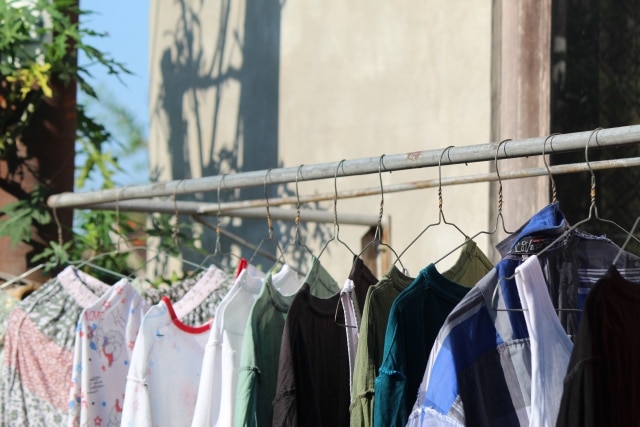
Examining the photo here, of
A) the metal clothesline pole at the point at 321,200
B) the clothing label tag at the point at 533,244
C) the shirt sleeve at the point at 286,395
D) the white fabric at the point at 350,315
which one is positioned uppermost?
the metal clothesline pole at the point at 321,200

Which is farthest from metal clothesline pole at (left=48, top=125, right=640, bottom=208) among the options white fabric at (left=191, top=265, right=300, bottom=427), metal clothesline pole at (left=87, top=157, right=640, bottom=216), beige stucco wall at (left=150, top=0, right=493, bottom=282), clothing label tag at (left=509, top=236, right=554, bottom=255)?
beige stucco wall at (left=150, top=0, right=493, bottom=282)

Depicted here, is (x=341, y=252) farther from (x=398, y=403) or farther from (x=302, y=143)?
(x=398, y=403)

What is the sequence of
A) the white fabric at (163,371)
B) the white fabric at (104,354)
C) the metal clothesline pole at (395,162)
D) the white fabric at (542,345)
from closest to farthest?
the white fabric at (542,345) < the metal clothesline pole at (395,162) < the white fabric at (163,371) < the white fabric at (104,354)

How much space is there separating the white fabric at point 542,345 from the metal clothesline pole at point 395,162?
0.85 ft

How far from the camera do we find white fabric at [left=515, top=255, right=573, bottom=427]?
1.91 metres

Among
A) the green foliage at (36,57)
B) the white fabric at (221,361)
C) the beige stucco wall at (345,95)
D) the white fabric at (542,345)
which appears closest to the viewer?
the white fabric at (542,345)

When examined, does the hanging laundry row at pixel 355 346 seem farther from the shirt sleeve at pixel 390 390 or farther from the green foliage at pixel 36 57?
the green foliage at pixel 36 57

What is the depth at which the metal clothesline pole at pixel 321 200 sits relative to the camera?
2.31m

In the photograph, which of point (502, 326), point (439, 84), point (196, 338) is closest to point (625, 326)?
point (502, 326)

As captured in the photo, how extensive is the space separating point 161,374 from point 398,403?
76 cm

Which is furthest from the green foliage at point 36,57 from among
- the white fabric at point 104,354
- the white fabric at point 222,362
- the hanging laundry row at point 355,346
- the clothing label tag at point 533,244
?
the clothing label tag at point 533,244

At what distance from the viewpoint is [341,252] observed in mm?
5121

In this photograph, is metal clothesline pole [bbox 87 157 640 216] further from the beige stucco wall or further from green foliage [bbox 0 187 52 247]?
green foliage [bbox 0 187 52 247]

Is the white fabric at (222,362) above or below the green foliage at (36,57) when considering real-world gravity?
below
